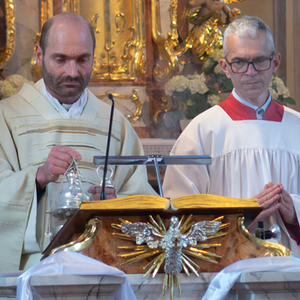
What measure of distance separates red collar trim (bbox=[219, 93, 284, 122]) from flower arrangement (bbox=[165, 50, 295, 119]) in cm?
179

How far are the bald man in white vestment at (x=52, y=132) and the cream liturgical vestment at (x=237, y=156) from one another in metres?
0.33

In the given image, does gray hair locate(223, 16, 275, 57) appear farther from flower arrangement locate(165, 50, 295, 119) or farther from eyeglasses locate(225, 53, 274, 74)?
flower arrangement locate(165, 50, 295, 119)

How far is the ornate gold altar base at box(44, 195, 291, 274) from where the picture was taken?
83.3 inches

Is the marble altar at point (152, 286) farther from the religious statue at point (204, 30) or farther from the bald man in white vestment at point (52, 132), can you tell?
the religious statue at point (204, 30)

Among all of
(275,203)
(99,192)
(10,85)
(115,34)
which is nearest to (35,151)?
(99,192)

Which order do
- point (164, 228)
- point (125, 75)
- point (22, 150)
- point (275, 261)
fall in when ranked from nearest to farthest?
point (275, 261) < point (164, 228) < point (22, 150) < point (125, 75)

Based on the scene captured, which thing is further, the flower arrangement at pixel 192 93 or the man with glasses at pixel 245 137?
the flower arrangement at pixel 192 93

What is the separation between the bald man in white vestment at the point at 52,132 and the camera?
306cm

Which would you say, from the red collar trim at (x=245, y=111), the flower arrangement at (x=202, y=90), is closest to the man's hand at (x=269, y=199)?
the red collar trim at (x=245, y=111)

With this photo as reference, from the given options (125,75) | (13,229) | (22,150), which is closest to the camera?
(13,229)

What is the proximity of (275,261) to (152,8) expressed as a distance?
174 inches

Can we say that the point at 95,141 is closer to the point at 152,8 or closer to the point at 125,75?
the point at 125,75

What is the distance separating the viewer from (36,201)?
3.09 m

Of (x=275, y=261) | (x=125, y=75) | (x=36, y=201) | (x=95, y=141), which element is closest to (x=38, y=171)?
(x=36, y=201)
